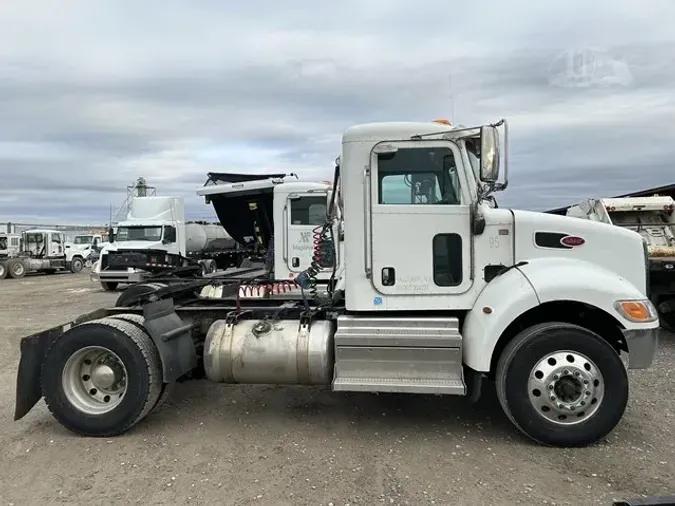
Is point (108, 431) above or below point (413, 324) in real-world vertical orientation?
below

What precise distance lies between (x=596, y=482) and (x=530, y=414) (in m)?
0.67

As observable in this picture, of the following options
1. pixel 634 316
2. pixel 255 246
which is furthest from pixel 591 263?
pixel 255 246

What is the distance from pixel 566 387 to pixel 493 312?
31.1 inches

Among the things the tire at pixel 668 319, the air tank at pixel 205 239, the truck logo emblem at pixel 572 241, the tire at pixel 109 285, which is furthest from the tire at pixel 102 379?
the air tank at pixel 205 239

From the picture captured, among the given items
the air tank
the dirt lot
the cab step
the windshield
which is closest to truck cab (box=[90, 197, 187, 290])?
the windshield

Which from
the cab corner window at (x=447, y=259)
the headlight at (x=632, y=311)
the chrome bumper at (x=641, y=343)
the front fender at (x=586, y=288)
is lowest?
the chrome bumper at (x=641, y=343)

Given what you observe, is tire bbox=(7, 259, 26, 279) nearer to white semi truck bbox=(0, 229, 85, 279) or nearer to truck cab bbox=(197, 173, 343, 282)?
white semi truck bbox=(0, 229, 85, 279)

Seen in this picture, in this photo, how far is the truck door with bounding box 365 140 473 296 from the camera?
15.3 feet

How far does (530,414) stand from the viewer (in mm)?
4328

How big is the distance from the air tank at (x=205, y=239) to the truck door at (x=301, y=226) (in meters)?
10.1

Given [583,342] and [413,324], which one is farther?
[413,324]

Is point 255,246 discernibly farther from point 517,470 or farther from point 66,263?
point 66,263

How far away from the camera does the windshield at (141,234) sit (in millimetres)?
18641

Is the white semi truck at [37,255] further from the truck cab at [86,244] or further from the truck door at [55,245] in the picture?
the truck cab at [86,244]
